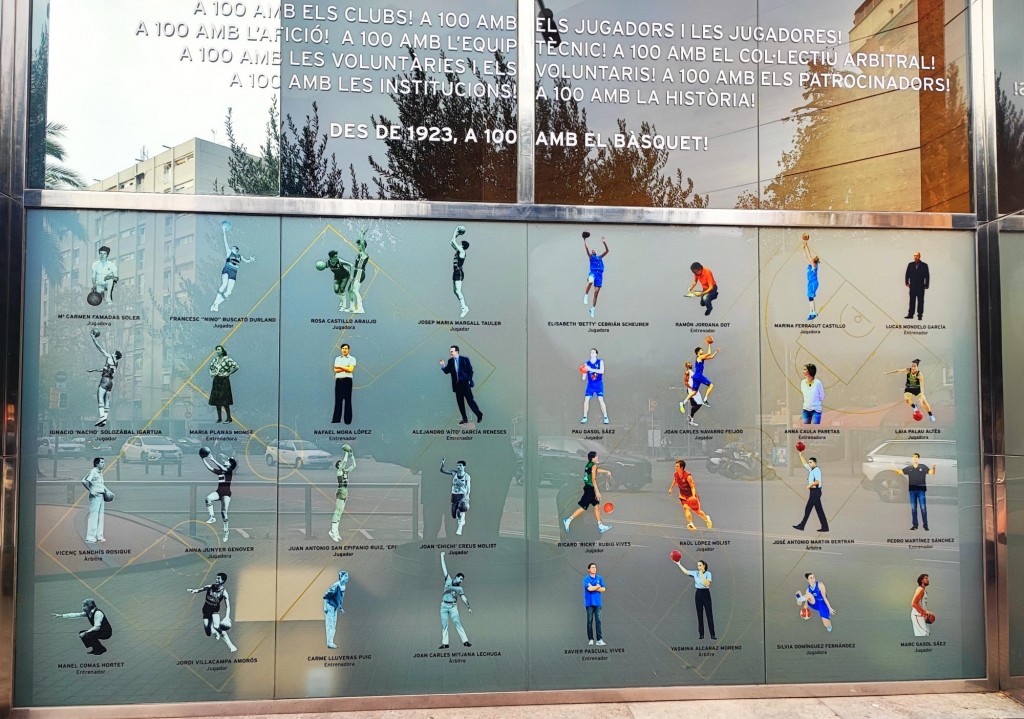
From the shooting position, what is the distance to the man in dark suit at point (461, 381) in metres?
5.48

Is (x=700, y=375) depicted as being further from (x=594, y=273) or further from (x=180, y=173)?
(x=180, y=173)

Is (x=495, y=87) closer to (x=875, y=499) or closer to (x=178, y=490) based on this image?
Result: (x=178, y=490)

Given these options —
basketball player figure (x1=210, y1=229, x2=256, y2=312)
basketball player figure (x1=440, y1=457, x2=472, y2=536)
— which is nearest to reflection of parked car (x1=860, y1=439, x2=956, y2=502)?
basketball player figure (x1=440, y1=457, x2=472, y2=536)

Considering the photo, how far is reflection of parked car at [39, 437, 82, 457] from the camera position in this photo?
5.19 meters

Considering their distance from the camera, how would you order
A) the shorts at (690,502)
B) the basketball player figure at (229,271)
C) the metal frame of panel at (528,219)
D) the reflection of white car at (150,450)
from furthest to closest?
the shorts at (690,502)
the basketball player figure at (229,271)
the reflection of white car at (150,450)
the metal frame of panel at (528,219)

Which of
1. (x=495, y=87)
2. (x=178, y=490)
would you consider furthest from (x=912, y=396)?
(x=178, y=490)

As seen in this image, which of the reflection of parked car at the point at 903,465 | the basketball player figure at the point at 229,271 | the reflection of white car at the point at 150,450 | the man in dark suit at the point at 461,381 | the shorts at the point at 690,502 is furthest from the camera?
the reflection of parked car at the point at 903,465

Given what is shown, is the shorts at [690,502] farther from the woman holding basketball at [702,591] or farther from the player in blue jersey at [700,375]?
the player in blue jersey at [700,375]

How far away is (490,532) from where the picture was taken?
17.9 ft

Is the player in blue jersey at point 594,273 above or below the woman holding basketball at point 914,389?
above

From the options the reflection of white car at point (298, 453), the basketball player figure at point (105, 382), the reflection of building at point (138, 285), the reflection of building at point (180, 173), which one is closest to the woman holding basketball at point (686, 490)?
the reflection of white car at point (298, 453)

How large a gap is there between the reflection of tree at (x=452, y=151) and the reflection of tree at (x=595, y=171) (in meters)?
0.29

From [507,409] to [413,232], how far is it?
66.3 inches

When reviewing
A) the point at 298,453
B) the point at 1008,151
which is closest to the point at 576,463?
the point at 298,453
